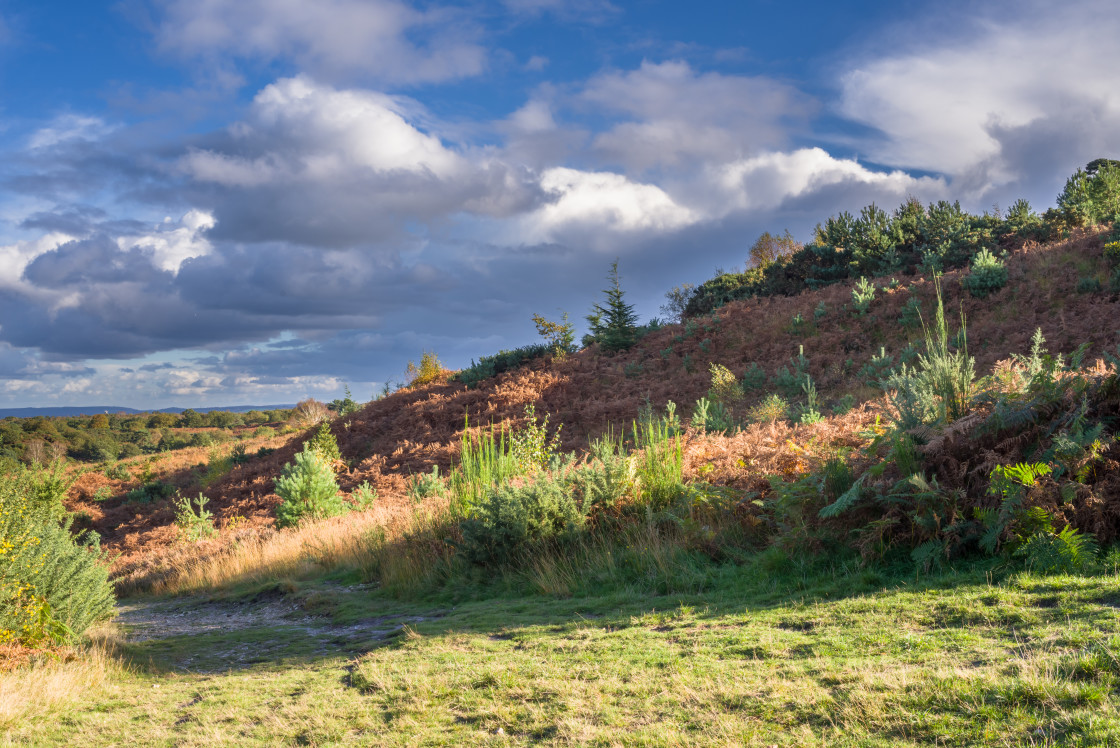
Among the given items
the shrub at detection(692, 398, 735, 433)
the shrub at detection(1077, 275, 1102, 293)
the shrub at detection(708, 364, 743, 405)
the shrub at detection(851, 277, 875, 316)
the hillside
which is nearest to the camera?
the shrub at detection(692, 398, 735, 433)

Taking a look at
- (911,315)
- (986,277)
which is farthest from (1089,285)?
(911,315)

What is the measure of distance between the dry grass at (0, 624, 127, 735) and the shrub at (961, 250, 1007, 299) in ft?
67.6

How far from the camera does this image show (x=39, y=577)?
251 inches

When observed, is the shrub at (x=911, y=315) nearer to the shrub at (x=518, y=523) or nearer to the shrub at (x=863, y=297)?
the shrub at (x=863, y=297)

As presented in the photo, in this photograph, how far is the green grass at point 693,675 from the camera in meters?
2.98

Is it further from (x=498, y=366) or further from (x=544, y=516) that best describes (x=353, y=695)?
(x=498, y=366)

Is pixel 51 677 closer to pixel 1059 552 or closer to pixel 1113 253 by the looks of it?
pixel 1059 552

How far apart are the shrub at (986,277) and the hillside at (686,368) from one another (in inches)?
9.3

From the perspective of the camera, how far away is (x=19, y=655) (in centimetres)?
582

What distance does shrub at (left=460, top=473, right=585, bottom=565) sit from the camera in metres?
7.98

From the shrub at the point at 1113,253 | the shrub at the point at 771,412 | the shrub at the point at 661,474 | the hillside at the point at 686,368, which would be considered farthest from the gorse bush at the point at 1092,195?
the shrub at the point at 661,474

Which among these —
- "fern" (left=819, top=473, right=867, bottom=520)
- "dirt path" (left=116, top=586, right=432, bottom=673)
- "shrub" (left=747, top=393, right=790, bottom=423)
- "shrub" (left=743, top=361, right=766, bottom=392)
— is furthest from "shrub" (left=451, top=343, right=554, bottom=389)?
→ "fern" (left=819, top=473, right=867, bottom=520)

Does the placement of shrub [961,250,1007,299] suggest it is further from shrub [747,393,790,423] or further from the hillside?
shrub [747,393,790,423]

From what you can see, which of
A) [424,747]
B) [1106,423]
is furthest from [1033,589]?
[424,747]
